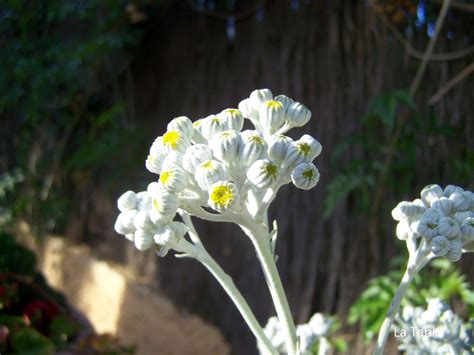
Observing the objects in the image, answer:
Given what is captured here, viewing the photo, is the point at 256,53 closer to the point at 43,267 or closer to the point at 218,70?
the point at 218,70

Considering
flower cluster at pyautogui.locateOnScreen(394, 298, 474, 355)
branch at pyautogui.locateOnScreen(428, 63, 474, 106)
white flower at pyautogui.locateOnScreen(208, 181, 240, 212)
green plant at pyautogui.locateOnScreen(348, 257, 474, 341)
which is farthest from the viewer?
branch at pyautogui.locateOnScreen(428, 63, 474, 106)

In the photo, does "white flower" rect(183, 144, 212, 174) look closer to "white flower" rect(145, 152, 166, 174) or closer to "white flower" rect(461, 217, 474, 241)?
"white flower" rect(145, 152, 166, 174)

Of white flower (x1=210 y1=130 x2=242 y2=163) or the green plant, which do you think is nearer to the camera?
white flower (x1=210 y1=130 x2=242 y2=163)

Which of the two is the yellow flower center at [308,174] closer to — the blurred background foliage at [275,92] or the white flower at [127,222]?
the white flower at [127,222]

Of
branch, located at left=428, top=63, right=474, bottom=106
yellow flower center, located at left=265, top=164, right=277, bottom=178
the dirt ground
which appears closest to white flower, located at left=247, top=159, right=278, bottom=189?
yellow flower center, located at left=265, top=164, right=277, bottom=178

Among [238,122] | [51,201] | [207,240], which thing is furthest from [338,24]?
[51,201]

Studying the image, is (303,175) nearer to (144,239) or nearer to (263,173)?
(263,173)

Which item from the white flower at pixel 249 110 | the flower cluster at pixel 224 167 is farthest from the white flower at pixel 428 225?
the white flower at pixel 249 110
